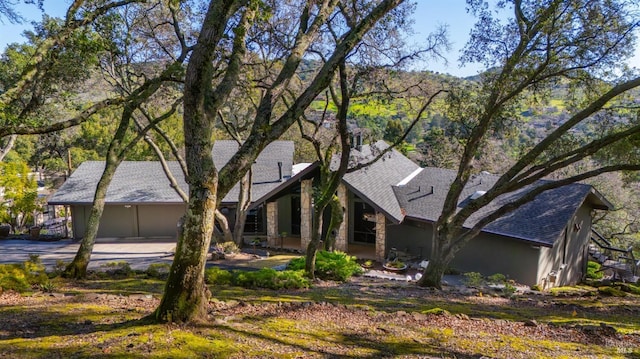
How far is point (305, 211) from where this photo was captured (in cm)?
1881

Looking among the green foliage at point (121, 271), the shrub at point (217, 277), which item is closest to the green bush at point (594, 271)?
the shrub at point (217, 277)

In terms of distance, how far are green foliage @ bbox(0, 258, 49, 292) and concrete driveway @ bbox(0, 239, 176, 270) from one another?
17.9 ft

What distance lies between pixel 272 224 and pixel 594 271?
15107 millimetres

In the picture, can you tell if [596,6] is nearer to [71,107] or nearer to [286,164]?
[71,107]

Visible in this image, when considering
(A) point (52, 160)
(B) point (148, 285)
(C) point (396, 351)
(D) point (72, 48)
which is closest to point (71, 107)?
(D) point (72, 48)

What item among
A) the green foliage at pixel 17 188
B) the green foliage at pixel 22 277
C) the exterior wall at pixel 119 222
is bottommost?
the green foliage at pixel 22 277

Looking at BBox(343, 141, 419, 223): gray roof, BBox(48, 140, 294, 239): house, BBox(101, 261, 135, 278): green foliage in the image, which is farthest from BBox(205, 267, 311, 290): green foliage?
BBox(48, 140, 294, 239): house

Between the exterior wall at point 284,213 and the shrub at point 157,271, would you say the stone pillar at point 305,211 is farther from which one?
the shrub at point 157,271

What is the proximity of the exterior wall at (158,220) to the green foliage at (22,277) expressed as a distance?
1110cm

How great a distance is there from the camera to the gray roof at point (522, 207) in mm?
13977

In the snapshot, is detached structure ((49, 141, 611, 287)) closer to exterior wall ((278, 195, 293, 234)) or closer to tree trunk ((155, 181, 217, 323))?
exterior wall ((278, 195, 293, 234))

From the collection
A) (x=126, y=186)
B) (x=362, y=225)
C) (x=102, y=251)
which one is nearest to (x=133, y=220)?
(x=126, y=186)

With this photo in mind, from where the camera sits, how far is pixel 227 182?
17.3ft

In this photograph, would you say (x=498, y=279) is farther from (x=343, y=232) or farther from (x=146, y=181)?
(x=146, y=181)
